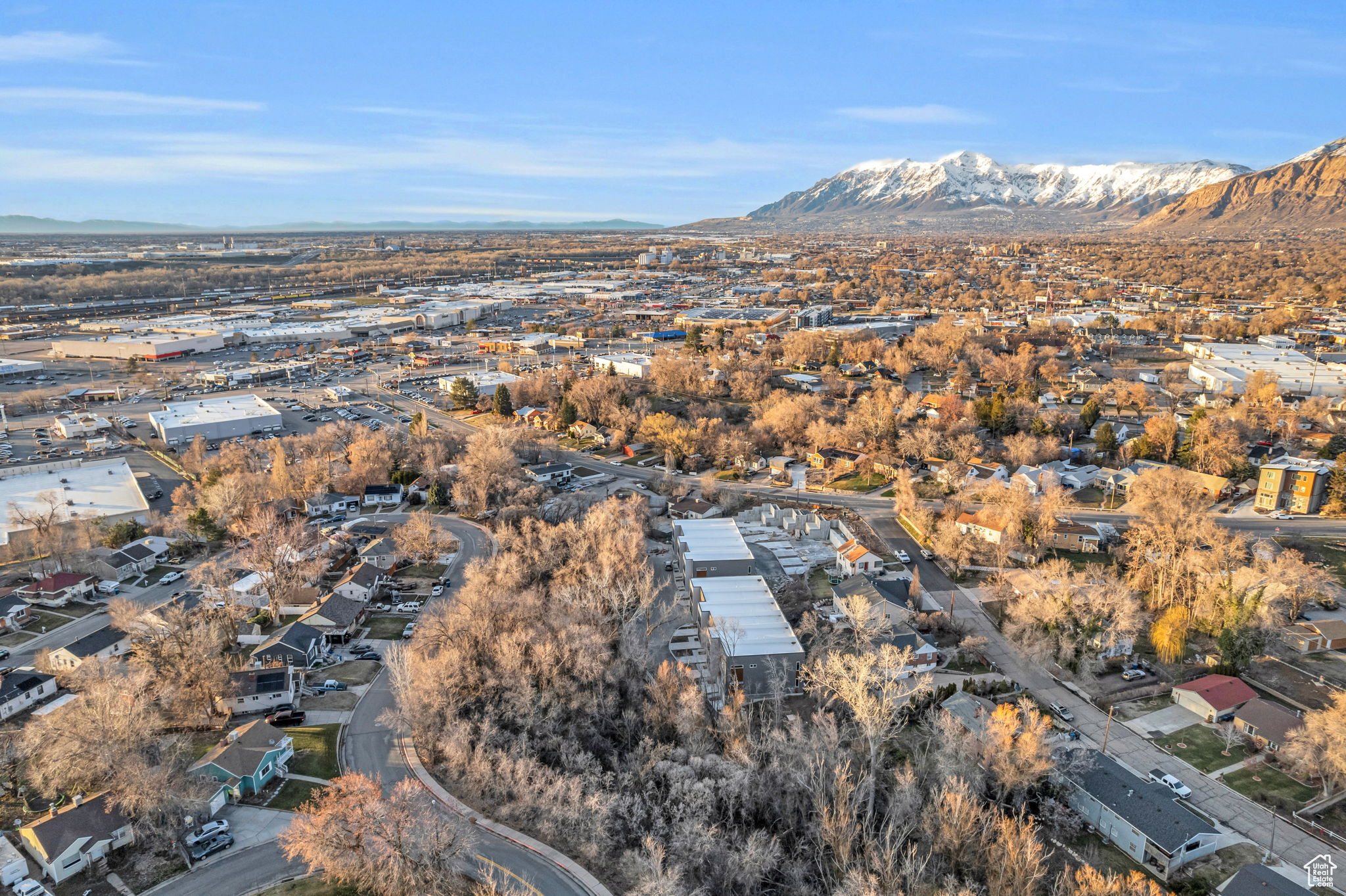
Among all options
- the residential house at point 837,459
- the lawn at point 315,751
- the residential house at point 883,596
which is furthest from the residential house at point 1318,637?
the lawn at point 315,751

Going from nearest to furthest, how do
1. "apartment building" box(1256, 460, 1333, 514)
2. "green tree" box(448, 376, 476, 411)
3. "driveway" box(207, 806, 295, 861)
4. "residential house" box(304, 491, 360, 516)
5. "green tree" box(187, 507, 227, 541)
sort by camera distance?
"driveway" box(207, 806, 295, 861), "green tree" box(187, 507, 227, 541), "apartment building" box(1256, 460, 1333, 514), "residential house" box(304, 491, 360, 516), "green tree" box(448, 376, 476, 411)

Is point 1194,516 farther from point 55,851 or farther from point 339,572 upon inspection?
point 55,851

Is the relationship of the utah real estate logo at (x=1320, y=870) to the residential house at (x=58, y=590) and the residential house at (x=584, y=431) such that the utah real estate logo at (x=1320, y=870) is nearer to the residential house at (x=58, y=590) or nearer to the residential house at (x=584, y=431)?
the residential house at (x=58, y=590)

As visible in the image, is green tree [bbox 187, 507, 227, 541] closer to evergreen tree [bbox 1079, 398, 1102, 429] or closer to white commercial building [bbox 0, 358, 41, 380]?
evergreen tree [bbox 1079, 398, 1102, 429]

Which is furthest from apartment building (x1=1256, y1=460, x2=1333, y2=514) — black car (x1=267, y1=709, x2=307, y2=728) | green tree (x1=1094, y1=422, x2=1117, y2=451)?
black car (x1=267, y1=709, x2=307, y2=728)

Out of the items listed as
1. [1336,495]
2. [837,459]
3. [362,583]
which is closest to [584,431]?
[837,459]
